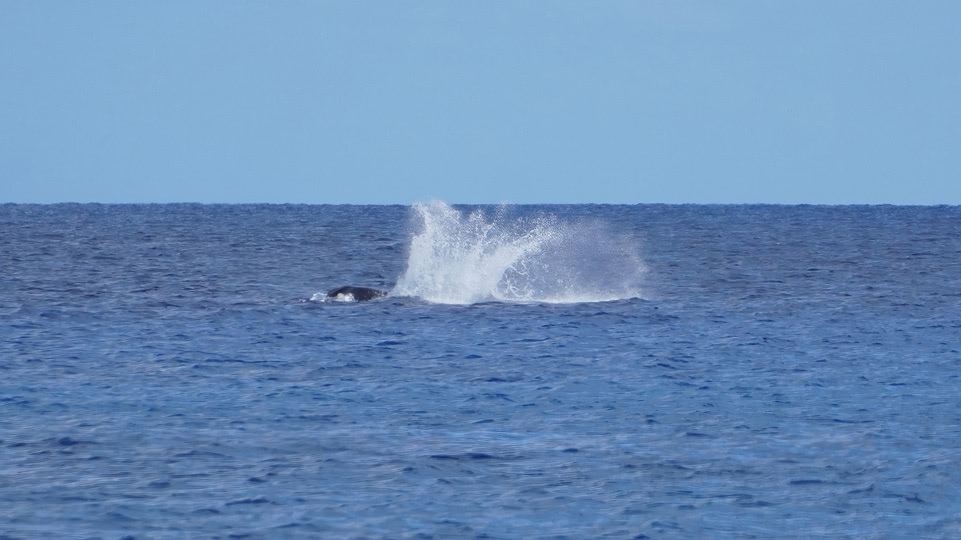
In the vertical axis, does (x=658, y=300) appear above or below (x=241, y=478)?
above

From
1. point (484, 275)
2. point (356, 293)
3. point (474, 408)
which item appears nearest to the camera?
point (474, 408)

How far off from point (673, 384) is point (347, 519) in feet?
27.6

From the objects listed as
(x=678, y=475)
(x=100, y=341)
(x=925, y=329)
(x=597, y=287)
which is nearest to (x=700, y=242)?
(x=597, y=287)

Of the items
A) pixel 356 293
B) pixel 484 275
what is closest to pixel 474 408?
pixel 356 293

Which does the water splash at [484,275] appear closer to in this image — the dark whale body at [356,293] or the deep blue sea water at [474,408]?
the deep blue sea water at [474,408]

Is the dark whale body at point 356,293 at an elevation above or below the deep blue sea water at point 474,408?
above

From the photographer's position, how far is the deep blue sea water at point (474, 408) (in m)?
12.2

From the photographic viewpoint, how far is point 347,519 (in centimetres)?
1195

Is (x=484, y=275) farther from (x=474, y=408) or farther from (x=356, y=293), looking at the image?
(x=474, y=408)

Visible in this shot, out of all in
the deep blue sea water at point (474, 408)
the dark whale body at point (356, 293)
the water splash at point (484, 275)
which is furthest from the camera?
the water splash at point (484, 275)

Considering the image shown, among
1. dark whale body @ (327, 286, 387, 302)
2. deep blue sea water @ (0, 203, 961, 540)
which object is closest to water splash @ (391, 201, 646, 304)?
deep blue sea water @ (0, 203, 961, 540)

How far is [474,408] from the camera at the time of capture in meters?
17.2

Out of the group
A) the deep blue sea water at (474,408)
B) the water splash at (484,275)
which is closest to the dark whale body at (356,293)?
the deep blue sea water at (474,408)

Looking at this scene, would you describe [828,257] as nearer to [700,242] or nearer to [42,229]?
[700,242]
